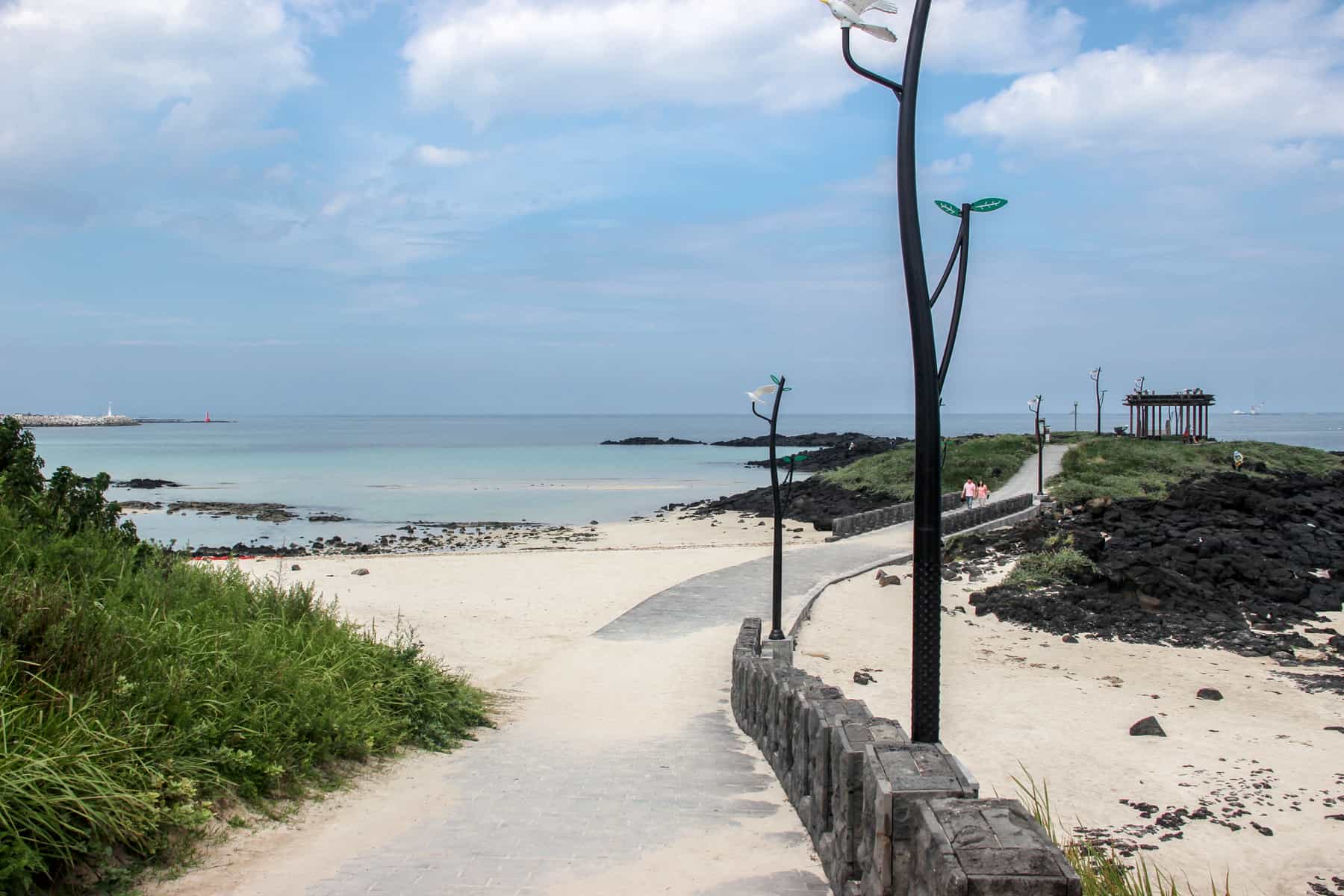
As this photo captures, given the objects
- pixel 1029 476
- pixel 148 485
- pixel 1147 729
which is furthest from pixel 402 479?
pixel 1147 729

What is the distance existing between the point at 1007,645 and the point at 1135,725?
5.34m

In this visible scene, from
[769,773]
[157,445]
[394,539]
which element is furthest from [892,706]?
[157,445]

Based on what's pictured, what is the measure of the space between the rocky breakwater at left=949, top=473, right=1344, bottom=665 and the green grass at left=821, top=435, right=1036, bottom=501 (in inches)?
560

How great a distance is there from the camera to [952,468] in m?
47.1

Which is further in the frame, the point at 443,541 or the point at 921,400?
the point at 443,541

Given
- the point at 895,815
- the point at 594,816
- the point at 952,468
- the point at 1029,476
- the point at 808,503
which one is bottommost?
the point at 808,503

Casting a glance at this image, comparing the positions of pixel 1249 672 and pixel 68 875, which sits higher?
pixel 68 875

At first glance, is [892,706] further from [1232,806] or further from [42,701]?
[42,701]

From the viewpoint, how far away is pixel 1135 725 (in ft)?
38.9

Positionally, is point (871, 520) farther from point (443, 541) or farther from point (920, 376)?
point (920, 376)

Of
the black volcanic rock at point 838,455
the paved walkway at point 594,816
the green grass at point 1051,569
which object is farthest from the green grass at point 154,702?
the black volcanic rock at point 838,455

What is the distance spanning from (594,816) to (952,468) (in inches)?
1708

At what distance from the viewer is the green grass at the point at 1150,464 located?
1515 inches

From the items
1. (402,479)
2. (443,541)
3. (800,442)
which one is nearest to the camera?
(443,541)
